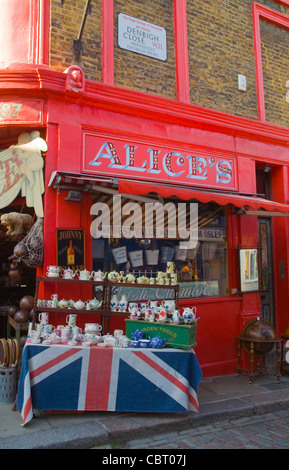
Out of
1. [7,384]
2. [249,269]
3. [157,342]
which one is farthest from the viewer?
[249,269]

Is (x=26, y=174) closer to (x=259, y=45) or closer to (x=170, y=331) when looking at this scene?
(x=170, y=331)

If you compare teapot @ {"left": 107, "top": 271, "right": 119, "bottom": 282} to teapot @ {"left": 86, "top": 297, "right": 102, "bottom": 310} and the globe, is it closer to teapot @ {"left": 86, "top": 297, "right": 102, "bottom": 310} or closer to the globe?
teapot @ {"left": 86, "top": 297, "right": 102, "bottom": 310}

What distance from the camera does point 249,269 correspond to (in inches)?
278

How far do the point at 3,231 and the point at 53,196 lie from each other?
4.97ft

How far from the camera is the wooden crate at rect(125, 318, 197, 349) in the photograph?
4.60 m

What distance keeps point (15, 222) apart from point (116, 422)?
316cm

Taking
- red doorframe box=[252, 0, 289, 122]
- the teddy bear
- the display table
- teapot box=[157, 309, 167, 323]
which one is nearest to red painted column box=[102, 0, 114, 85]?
the teddy bear

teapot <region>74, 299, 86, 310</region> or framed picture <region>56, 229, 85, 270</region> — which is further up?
framed picture <region>56, 229, 85, 270</region>

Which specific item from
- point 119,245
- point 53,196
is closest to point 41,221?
point 53,196

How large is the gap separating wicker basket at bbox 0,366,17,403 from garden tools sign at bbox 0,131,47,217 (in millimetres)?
2159

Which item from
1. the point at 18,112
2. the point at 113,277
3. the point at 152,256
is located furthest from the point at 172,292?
the point at 18,112

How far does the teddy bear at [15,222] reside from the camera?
5.66 m

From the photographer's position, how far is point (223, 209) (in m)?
7.21

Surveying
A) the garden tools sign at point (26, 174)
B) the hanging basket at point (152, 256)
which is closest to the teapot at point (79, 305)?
the garden tools sign at point (26, 174)
